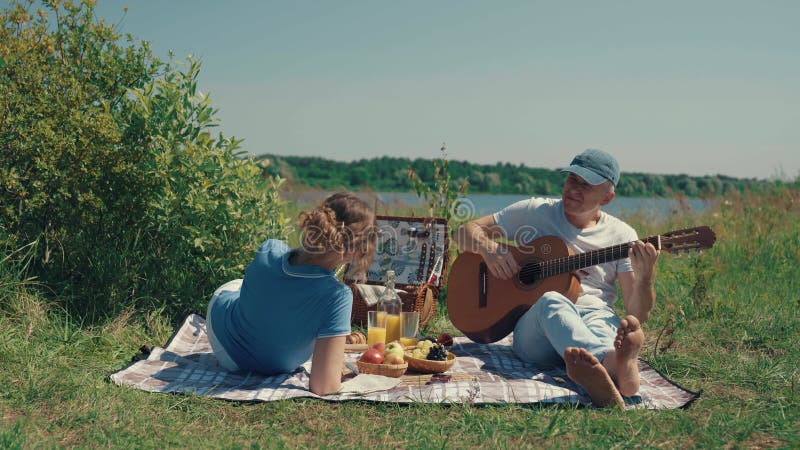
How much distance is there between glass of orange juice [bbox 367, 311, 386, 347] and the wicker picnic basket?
96 centimetres

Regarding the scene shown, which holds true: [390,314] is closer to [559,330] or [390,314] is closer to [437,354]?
[437,354]

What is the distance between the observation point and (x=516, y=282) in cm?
433

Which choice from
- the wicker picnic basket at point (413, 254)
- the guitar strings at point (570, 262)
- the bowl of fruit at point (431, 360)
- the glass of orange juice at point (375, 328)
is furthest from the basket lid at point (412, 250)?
the bowl of fruit at point (431, 360)

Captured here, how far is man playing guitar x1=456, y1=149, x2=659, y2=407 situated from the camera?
10.6 feet

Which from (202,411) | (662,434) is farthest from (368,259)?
(662,434)

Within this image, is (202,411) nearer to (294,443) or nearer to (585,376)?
(294,443)

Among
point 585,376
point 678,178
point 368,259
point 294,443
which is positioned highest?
point 678,178

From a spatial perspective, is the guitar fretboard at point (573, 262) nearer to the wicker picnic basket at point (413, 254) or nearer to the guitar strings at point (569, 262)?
the guitar strings at point (569, 262)

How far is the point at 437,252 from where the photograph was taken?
561cm

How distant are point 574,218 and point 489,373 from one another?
44.1 inches

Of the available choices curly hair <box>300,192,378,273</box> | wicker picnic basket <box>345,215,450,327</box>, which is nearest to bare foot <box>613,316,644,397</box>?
curly hair <box>300,192,378,273</box>

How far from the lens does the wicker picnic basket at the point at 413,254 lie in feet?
18.0

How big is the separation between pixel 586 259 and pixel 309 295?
1710mm

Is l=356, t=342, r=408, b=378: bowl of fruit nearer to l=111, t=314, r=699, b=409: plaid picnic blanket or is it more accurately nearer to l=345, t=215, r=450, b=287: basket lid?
l=111, t=314, r=699, b=409: plaid picnic blanket
